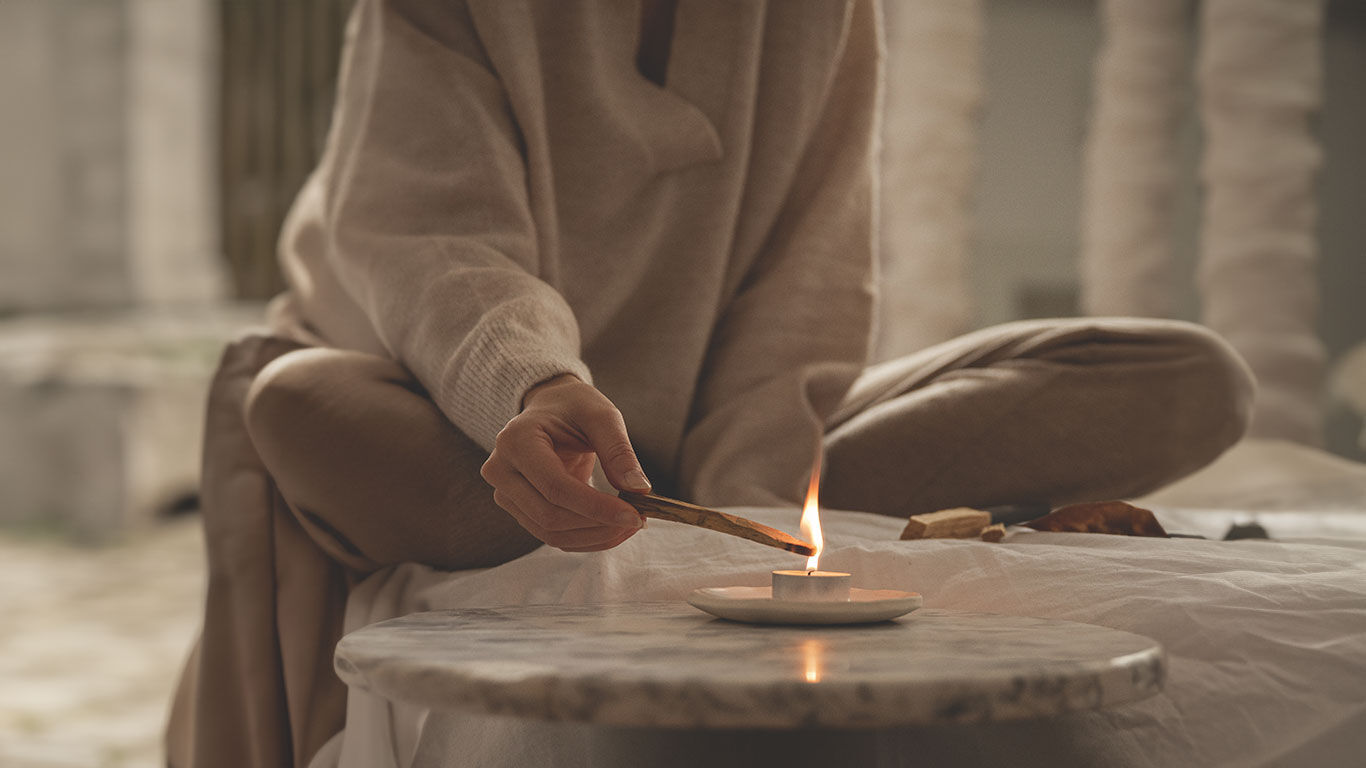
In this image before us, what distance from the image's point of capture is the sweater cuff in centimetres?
70

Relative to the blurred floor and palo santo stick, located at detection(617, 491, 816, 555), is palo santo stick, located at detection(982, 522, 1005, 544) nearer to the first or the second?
palo santo stick, located at detection(617, 491, 816, 555)

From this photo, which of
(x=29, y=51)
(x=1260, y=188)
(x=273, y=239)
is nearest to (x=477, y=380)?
(x=1260, y=188)

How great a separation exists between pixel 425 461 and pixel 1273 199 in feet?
7.78

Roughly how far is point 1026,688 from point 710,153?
0.75m

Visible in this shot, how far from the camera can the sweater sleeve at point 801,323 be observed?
1.05 meters

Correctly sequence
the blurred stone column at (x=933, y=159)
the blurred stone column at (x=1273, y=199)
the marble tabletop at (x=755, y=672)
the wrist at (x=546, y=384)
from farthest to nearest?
the blurred stone column at (x=933, y=159) < the blurred stone column at (x=1273, y=199) < the wrist at (x=546, y=384) < the marble tabletop at (x=755, y=672)

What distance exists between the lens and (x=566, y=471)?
1.98 ft

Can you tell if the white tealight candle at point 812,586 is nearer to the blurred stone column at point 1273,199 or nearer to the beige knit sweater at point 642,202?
the beige knit sweater at point 642,202

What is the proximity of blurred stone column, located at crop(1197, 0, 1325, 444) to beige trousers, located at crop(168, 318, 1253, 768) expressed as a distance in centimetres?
173

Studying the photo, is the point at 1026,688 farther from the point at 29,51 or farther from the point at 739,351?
the point at 29,51

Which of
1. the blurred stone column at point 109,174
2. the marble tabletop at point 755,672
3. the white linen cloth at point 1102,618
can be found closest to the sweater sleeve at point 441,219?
the white linen cloth at point 1102,618

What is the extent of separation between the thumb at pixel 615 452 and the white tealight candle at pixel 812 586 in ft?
0.30

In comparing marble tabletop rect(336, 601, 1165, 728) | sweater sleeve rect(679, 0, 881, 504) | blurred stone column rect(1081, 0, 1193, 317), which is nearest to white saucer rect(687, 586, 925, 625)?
marble tabletop rect(336, 601, 1165, 728)

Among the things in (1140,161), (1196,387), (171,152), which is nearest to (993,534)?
(1196,387)
